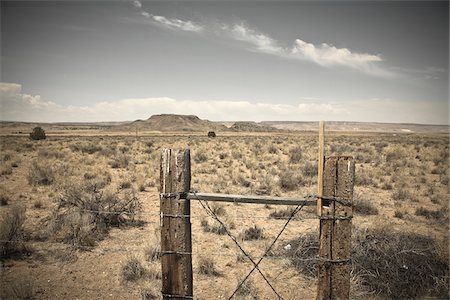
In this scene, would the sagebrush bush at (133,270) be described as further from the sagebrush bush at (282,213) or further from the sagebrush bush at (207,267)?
the sagebrush bush at (282,213)

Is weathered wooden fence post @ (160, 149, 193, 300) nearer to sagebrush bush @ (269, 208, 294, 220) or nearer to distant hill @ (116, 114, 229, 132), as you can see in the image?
sagebrush bush @ (269, 208, 294, 220)

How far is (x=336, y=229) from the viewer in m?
2.71

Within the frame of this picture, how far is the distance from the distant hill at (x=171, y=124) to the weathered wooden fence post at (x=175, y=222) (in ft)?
376

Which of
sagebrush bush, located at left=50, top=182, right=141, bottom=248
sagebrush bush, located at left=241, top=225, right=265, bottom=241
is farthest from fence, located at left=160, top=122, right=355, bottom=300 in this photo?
sagebrush bush, located at left=241, top=225, right=265, bottom=241

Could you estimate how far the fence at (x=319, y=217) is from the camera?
8.81 ft

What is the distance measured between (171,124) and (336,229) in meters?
127

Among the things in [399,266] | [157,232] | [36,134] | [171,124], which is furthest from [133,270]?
[171,124]

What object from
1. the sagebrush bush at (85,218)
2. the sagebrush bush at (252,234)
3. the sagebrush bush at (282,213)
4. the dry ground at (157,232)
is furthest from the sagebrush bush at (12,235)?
the sagebrush bush at (282,213)

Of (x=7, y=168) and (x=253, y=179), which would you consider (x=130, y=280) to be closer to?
(x=253, y=179)

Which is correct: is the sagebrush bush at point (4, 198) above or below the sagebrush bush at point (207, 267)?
above

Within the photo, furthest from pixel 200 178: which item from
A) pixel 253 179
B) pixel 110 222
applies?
pixel 110 222

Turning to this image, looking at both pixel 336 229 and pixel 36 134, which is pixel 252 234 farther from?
pixel 36 134

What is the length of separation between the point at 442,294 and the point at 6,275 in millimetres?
7252

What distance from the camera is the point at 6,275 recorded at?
5.04 m
